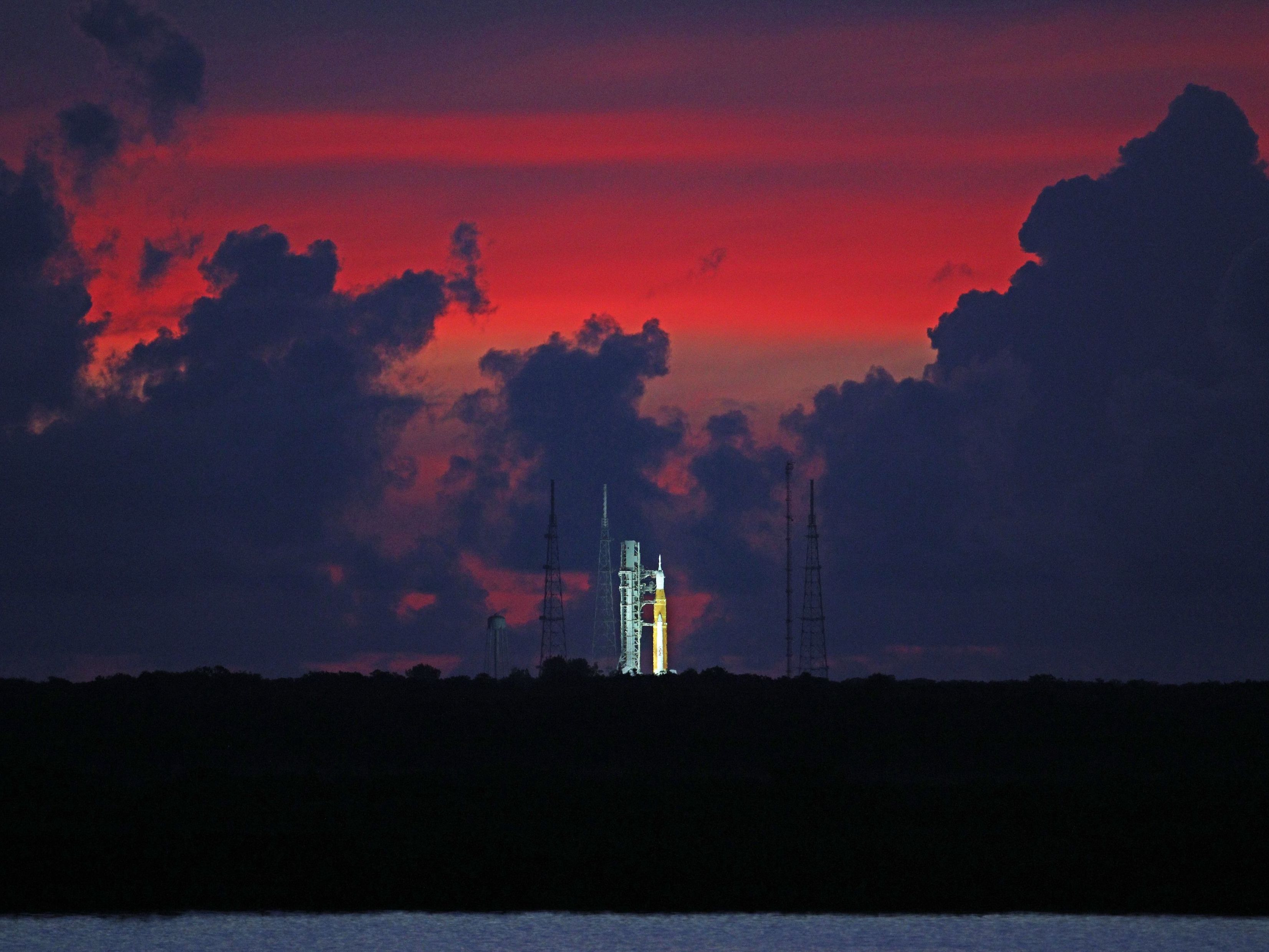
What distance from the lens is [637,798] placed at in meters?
84.8

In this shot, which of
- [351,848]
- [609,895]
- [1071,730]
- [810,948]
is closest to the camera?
[810,948]

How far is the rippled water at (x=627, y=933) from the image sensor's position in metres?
57.8

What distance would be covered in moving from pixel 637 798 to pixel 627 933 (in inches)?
960

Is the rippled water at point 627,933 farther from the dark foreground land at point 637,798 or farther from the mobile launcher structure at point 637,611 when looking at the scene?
the mobile launcher structure at point 637,611

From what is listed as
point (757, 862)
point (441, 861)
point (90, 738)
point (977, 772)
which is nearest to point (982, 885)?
point (757, 862)

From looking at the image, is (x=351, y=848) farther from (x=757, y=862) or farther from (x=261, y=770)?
(x=261, y=770)

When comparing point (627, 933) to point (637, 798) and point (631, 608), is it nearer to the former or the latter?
point (637, 798)

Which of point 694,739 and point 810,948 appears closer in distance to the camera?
point 810,948

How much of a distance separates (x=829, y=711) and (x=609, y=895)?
63.6 meters

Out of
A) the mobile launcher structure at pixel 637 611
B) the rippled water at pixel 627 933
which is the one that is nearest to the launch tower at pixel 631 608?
the mobile launcher structure at pixel 637 611

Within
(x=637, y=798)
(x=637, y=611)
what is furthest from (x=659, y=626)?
(x=637, y=798)

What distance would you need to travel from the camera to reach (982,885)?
67125 mm

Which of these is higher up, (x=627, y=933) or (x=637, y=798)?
(x=637, y=798)

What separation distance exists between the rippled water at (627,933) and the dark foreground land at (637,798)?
1.96 meters
